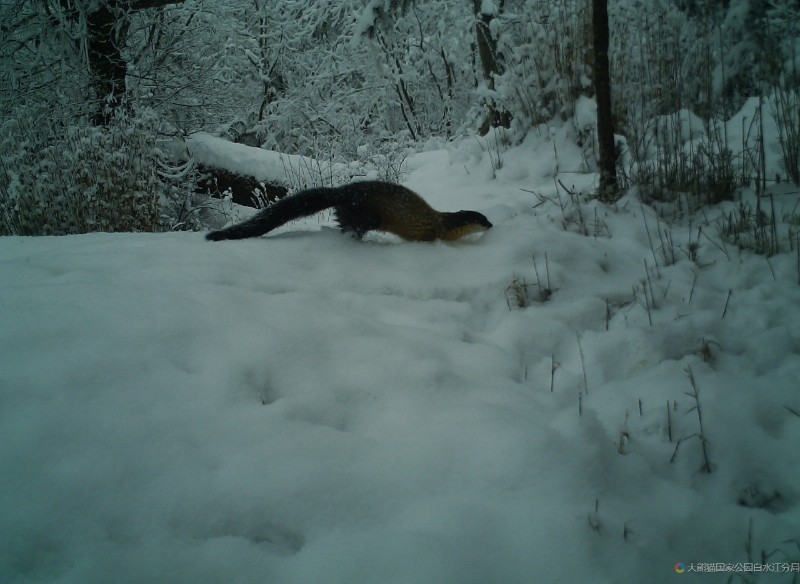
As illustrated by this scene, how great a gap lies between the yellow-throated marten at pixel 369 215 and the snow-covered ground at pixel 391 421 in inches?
13.8

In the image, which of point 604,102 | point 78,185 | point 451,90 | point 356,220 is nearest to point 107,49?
point 78,185

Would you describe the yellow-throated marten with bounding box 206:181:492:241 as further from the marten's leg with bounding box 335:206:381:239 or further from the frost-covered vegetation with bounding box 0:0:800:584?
the frost-covered vegetation with bounding box 0:0:800:584

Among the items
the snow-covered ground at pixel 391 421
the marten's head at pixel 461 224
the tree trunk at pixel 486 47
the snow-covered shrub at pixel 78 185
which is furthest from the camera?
the tree trunk at pixel 486 47

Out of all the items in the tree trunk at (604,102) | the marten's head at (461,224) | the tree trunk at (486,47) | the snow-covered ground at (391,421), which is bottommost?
the snow-covered ground at (391,421)

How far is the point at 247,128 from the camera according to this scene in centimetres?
1566

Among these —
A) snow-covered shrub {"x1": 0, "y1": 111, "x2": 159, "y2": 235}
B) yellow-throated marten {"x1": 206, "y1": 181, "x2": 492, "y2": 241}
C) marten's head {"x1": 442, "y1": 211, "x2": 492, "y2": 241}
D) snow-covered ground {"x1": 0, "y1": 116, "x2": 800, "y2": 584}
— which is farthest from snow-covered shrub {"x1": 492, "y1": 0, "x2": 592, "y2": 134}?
snow-covered shrub {"x1": 0, "y1": 111, "x2": 159, "y2": 235}

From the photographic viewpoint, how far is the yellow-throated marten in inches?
99.0

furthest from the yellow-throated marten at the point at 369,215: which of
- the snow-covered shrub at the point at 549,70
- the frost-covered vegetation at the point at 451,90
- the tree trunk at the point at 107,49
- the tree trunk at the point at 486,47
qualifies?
the tree trunk at the point at 107,49

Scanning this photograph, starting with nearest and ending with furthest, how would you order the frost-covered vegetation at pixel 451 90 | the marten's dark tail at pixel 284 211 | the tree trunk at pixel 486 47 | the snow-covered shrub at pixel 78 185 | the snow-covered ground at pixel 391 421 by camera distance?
the snow-covered ground at pixel 391 421 → the marten's dark tail at pixel 284 211 → the frost-covered vegetation at pixel 451 90 → the snow-covered shrub at pixel 78 185 → the tree trunk at pixel 486 47

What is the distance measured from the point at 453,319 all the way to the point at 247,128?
15.9m

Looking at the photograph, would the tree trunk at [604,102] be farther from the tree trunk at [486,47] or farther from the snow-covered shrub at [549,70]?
the tree trunk at [486,47]

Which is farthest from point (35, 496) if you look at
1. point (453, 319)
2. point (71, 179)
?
point (71, 179)

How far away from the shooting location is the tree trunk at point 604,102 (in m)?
2.89

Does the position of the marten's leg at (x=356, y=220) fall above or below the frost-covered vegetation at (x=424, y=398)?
above
